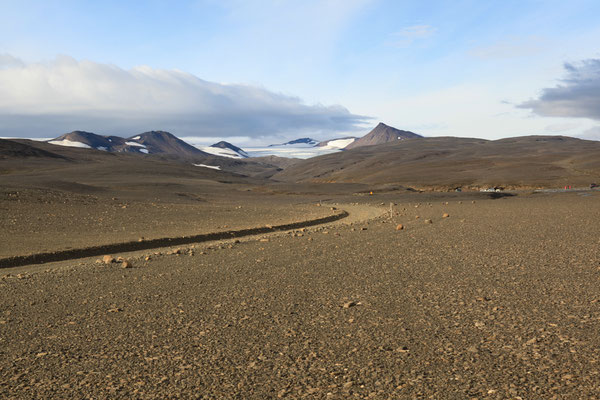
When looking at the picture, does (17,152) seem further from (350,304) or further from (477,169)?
(350,304)

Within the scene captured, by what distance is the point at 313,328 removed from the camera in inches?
257

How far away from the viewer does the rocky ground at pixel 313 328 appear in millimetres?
4852

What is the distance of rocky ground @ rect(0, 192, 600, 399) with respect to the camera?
485 centimetres

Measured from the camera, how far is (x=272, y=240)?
1669cm

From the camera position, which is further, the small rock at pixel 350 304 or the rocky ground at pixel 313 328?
the small rock at pixel 350 304

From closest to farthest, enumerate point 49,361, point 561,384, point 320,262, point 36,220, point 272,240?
point 561,384, point 49,361, point 320,262, point 272,240, point 36,220

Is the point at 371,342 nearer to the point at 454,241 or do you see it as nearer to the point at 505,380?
the point at 505,380

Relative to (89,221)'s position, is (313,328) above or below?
above

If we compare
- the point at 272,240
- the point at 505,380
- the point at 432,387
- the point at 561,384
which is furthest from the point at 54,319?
the point at 272,240

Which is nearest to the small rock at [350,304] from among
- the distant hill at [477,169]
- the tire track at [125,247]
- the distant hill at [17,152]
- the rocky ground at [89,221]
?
the tire track at [125,247]

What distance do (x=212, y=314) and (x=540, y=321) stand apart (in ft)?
13.7

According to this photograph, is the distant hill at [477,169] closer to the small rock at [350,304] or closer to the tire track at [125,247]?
the tire track at [125,247]

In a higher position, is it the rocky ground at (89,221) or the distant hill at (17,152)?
the distant hill at (17,152)

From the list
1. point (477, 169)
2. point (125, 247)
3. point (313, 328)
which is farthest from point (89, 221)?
point (477, 169)
